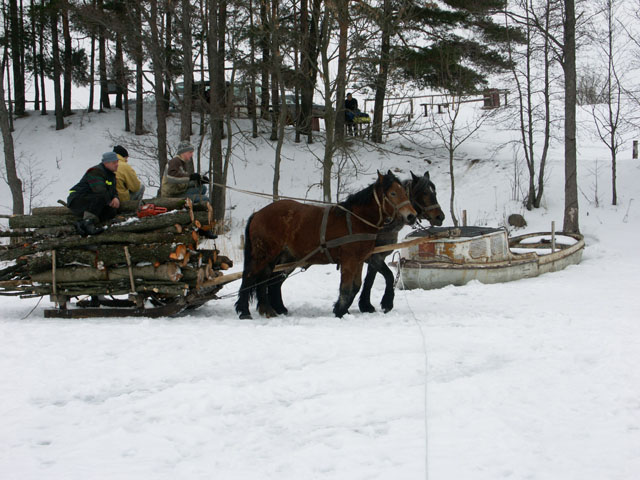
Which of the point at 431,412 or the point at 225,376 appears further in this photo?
the point at 225,376

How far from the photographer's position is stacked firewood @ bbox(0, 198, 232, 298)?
7.23 m

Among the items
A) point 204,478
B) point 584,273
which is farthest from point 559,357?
point 584,273

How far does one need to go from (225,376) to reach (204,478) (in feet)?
5.52

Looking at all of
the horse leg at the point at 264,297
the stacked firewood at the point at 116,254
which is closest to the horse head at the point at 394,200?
the horse leg at the point at 264,297

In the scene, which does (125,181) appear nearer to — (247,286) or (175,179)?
(175,179)

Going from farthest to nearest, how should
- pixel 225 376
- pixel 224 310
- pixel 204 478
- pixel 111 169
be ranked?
pixel 224 310 → pixel 111 169 → pixel 225 376 → pixel 204 478

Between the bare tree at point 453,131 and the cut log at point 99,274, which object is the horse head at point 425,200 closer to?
the cut log at point 99,274

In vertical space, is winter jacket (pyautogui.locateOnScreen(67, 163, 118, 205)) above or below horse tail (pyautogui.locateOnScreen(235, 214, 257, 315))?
above

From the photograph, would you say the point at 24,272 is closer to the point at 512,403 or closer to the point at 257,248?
the point at 257,248

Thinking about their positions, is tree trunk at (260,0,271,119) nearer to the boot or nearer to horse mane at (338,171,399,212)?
horse mane at (338,171,399,212)

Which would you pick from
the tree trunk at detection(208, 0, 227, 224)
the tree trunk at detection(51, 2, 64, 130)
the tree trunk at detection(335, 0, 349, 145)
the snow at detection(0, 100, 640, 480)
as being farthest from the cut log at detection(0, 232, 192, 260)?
the tree trunk at detection(51, 2, 64, 130)

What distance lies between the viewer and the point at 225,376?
4805 mm

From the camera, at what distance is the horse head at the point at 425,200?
25.3 feet

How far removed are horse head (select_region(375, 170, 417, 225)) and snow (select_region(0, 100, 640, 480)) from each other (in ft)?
4.27
